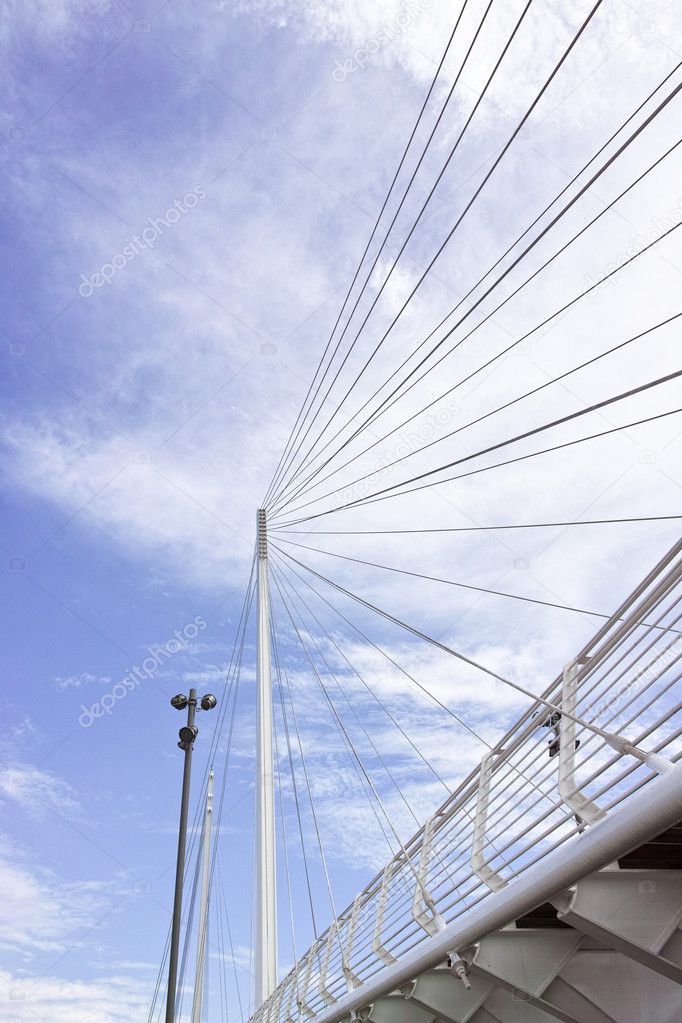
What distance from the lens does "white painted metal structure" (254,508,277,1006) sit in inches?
470

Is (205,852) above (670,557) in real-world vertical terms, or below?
above

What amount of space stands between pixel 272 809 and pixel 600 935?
31.1 ft

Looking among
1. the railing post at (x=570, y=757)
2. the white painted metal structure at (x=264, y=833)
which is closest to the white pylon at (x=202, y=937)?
the white painted metal structure at (x=264, y=833)

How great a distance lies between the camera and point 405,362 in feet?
33.6

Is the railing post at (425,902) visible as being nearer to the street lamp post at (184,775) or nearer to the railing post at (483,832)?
the railing post at (483,832)

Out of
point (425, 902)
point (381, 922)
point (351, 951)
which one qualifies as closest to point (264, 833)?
Answer: point (351, 951)

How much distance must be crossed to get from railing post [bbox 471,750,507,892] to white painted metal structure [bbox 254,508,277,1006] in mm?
7279

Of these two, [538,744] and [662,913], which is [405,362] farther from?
[662,913]

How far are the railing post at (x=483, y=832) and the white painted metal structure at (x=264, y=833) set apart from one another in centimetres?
728

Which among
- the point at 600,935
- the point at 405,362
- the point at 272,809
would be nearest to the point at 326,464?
the point at 405,362

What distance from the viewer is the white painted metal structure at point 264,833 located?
39.2 feet

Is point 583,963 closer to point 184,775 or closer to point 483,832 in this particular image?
point 483,832

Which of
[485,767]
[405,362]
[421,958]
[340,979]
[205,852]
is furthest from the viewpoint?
[205,852]

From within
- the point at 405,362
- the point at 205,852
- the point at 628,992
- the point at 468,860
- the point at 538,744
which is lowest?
the point at 628,992
